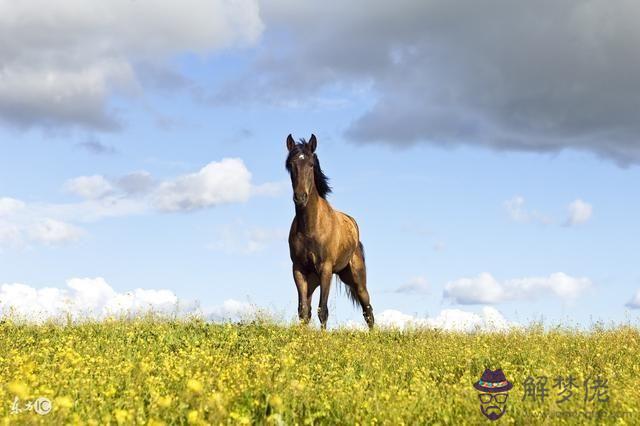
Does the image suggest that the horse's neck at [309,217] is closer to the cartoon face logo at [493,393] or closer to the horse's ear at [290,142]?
the horse's ear at [290,142]

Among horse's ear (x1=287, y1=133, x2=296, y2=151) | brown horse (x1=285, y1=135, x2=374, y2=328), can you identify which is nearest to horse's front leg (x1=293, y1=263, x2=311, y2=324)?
brown horse (x1=285, y1=135, x2=374, y2=328)

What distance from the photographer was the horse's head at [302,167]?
13.7m

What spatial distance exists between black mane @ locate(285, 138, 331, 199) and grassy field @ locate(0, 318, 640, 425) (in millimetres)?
3459

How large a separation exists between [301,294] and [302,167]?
282 centimetres

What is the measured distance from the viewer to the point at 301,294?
46.6 feet

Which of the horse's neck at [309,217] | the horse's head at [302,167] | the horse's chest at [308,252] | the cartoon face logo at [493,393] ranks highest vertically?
the horse's head at [302,167]

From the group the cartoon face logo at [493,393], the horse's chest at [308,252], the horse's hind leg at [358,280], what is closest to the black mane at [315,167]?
the horse's chest at [308,252]

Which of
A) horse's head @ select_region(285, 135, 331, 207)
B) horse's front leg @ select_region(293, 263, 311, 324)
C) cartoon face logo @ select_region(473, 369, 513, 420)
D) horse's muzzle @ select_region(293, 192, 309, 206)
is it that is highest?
horse's head @ select_region(285, 135, 331, 207)

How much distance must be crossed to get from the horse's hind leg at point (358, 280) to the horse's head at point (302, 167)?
3.86 m

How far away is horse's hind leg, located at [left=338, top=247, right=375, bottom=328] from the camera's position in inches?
693

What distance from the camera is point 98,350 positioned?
10.6m

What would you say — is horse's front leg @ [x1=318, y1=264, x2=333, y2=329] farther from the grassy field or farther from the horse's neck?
the grassy field

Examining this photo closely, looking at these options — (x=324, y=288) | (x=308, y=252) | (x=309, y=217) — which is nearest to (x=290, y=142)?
(x=309, y=217)

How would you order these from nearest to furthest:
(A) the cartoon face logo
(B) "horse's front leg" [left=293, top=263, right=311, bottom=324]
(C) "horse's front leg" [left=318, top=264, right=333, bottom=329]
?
(A) the cartoon face logo, (B) "horse's front leg" [left=293, top=263, right=311, bottom=324], (C) "horse's front leg" [left=318, top=264, right=333, bottom=329]
